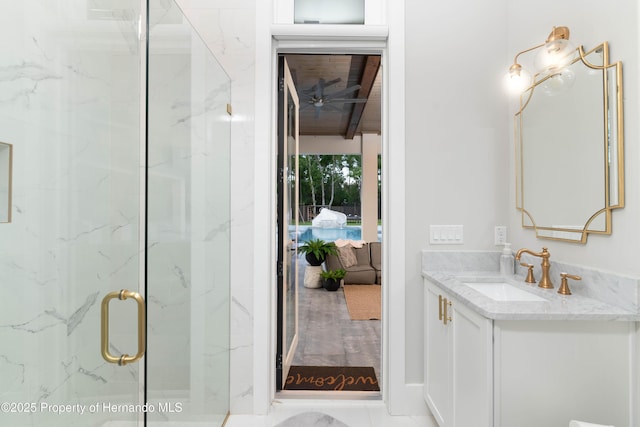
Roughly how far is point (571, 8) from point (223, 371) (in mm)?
2571

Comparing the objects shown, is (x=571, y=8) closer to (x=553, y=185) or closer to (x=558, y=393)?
(x=553, y=185)

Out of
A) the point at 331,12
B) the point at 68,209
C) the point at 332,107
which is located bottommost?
the point at 68,209

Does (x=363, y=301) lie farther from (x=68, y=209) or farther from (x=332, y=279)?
(x=68, y=209)

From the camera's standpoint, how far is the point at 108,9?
1560 millimetres

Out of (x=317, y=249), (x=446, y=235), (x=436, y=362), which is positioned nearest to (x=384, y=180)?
(x=446, y=235)

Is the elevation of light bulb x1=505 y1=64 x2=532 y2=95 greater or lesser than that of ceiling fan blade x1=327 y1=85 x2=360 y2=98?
lesser

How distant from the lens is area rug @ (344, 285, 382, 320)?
14.0 feet

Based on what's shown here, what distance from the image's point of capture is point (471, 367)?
4.87 feet

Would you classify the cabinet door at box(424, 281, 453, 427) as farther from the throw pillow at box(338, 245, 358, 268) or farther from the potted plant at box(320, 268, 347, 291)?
the throw pillow at box(338, 245, 358, 268)

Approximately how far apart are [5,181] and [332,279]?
15.3ft

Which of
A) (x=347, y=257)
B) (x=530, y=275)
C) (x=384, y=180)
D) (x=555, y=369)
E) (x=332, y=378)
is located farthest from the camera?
(x=347, y=257)

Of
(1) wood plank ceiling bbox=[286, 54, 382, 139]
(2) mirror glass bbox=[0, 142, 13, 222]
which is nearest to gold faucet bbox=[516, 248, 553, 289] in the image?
(2) mirror glass bbox=[0, 142, 13, 222]

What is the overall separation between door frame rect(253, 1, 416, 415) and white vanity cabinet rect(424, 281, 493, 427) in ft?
0.58

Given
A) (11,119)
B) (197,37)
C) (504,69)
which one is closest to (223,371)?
(11,119)
